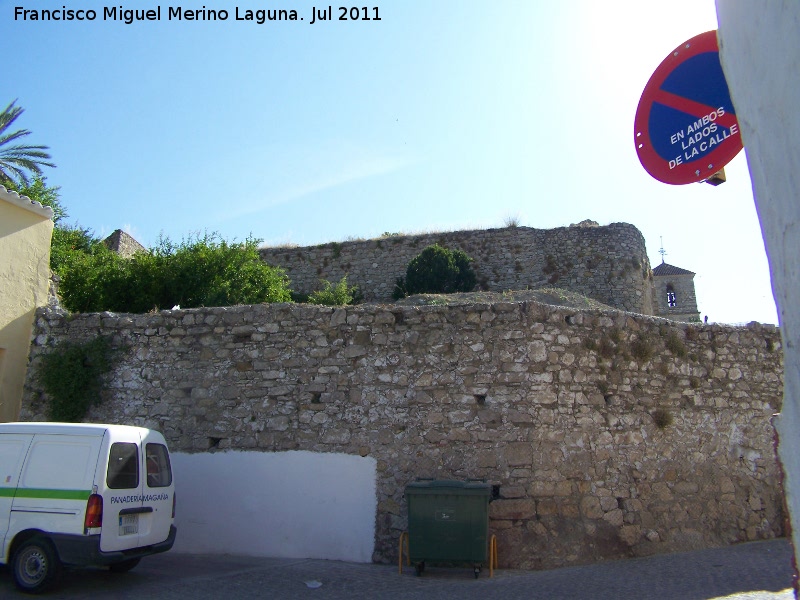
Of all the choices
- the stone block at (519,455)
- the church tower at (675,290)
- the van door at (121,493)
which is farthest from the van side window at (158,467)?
the church tower at (675,290)

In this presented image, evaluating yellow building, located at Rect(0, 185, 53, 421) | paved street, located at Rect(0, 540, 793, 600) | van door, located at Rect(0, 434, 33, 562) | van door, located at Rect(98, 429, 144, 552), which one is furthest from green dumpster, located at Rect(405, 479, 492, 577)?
yellow building, located at Rect(0, 185, 53, 421)

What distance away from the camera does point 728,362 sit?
10211 millimetres

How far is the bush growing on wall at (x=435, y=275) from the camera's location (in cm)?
1991

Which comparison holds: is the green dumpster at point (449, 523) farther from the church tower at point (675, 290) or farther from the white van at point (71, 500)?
the church tower at point (675, 290)

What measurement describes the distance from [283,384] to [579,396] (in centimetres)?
411

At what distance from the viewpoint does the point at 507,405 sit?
8672 mm

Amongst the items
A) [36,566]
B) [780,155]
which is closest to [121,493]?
[36,566]

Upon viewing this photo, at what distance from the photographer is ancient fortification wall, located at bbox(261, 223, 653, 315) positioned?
67.6 ft

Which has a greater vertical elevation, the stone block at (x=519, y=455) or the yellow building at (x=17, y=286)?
the yellow building at (x=17, y=286)

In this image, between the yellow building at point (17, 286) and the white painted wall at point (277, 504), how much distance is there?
3.07 meters

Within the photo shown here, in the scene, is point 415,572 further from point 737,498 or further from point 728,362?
point 728,362

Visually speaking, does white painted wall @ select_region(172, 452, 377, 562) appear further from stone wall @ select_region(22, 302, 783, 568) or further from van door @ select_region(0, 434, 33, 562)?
van door @ select_region(0, 434, 33, 562)

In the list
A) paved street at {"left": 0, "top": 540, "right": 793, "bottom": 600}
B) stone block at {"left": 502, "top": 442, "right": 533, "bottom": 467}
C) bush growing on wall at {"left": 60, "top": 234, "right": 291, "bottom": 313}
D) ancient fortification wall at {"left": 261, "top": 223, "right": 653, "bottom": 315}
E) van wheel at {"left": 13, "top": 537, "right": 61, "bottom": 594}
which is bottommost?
paved street at {"left": 0, "top": 540, "right": 793, "bottom": 600}

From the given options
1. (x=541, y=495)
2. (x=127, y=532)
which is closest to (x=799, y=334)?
(x=541, y=495)
